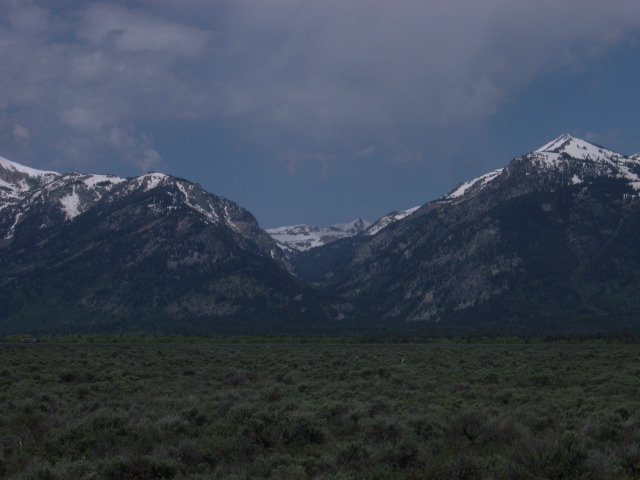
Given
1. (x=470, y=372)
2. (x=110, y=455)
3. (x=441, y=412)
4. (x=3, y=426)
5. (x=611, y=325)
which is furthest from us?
(x=611, y=325)

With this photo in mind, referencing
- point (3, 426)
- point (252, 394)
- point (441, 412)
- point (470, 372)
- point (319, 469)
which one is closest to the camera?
point (319, 469)

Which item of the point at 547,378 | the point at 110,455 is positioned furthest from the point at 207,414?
the point at 547,378

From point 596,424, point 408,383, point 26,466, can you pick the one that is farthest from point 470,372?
point 26,466

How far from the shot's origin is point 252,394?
2784 centimetres

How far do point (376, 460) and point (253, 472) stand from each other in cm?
315

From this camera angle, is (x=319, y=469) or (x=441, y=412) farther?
(x=441, y=412)

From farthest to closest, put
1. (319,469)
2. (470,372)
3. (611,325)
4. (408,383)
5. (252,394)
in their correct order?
(611,325) < (470,372) < (408,383) < (252,394) < (319,469)

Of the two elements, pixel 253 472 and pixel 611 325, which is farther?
pixel 611 325

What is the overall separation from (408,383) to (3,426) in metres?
19.4

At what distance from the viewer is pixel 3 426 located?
67.1ft

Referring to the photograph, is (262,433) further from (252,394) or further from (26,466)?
(252,394)

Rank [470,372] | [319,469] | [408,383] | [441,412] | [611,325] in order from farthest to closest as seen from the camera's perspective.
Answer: [611,325], [470,372], [408,383], [441,412], [319,469]

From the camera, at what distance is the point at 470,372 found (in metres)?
40.0

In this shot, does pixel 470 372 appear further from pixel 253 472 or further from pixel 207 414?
pixel 253 472
